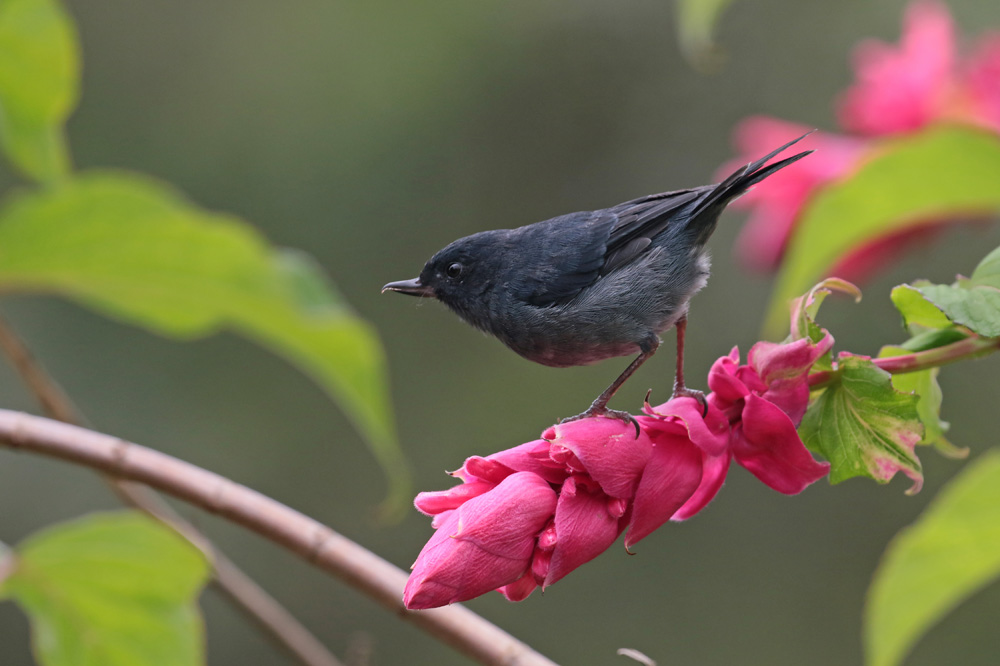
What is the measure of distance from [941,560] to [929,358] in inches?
11.0

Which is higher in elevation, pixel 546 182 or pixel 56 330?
pixel 56 330

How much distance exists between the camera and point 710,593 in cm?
661

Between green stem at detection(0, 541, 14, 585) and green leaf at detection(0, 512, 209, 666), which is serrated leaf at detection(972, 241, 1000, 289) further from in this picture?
green stem at detection(0, 541, 14, 585)

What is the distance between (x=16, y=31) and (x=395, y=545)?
6.10m

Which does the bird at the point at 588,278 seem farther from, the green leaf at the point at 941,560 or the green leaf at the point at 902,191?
the green leaf at the point at 941,560

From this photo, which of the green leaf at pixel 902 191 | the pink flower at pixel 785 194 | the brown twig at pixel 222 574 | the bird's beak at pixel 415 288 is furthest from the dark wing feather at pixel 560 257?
the green leaf at pixel 902 191

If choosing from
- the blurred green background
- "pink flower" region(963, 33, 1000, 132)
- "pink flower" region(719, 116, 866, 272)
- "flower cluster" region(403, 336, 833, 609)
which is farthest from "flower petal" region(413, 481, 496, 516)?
the blurred green background

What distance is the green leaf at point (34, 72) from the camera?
1.07 metres

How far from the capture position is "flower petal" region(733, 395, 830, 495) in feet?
3.12

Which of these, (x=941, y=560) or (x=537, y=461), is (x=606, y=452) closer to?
(x=537, y=461)

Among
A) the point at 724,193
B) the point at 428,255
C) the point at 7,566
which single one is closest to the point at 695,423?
the point at 724,193

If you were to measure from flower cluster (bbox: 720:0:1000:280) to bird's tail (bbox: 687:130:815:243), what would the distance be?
14.8 inches

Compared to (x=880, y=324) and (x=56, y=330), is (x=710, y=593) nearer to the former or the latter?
(x=880, y=324)

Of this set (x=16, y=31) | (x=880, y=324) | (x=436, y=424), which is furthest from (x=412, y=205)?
(x=16, y=31)
